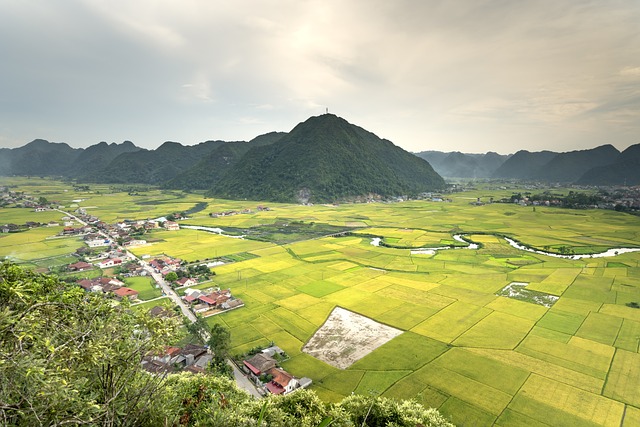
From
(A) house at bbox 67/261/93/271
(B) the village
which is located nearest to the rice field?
(B) the village

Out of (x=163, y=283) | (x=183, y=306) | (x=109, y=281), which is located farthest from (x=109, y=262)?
(x=183, y=306)

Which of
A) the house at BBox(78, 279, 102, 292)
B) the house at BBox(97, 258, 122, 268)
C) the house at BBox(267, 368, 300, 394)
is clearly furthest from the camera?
the house at BBox(97, 258, 122, 268)

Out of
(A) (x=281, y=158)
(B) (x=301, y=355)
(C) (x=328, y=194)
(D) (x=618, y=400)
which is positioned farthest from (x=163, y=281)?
(A) (x=281, y=158)

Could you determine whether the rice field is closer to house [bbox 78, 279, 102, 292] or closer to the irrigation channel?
the irrigation channel

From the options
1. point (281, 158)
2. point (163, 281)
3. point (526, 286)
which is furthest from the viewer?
point (281, 158)

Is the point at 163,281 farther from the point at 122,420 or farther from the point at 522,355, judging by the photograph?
the point at 522,355

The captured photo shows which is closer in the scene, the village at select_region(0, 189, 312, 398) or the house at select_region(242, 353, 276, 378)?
the village at select_region(0, 189, 312, 398)
